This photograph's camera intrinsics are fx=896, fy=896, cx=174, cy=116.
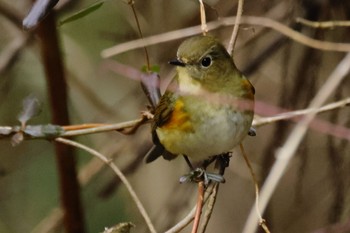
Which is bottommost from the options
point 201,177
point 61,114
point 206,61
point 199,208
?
point 199,208

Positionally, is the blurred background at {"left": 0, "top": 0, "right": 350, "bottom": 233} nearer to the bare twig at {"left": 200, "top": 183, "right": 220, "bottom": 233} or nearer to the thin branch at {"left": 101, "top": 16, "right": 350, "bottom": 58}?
the thin branch at {"left": 101, "top": 16, "right": 350, "bottom": 58}

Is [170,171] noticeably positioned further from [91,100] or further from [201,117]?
[201,117]

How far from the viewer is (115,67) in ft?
9.02

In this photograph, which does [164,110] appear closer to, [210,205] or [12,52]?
[210,205]

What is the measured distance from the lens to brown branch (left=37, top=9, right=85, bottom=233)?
2.18m

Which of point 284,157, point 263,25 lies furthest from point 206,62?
point 263,25

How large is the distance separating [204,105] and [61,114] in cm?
41

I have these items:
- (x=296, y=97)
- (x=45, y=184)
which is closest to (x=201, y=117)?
(x=296, y=97)

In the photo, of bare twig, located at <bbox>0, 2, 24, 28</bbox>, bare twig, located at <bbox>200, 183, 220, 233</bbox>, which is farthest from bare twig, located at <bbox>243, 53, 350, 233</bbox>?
bare twig, located at <bbox>0, 2, 24, 28</bbox>

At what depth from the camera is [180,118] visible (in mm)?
2008

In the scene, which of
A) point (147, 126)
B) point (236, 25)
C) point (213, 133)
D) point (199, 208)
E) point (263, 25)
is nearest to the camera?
point (199, 208)

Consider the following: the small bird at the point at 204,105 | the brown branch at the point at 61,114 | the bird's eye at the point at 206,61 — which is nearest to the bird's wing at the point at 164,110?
the small bird at the point at 204,105

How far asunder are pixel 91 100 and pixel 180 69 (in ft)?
3.88

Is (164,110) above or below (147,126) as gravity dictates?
below
